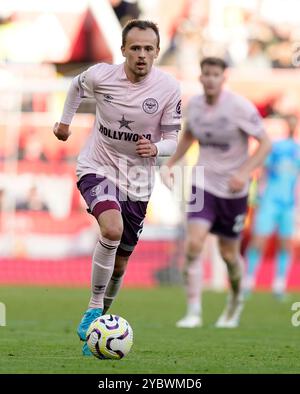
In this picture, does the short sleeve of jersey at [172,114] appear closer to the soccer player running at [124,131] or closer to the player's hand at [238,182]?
the soccer player running at [124,131]

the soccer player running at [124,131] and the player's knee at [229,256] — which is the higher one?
the soccer player running at [124,131]

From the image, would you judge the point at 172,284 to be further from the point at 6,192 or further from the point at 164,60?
the point at 164,60

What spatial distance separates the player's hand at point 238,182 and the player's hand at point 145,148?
2.86m

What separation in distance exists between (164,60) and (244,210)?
504 inches

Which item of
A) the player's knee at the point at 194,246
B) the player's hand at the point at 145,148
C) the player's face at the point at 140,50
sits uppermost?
the player's face at the point at 140,50

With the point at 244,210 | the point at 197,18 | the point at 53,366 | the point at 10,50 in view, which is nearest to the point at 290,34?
the point at 197,18

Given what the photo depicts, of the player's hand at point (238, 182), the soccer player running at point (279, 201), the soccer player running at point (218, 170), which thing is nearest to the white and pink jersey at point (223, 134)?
the soccer player running at point (218, 170)

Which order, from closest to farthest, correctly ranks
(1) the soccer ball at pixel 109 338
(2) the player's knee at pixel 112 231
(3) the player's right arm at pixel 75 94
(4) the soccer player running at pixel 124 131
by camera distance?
(1) the soccer ball at pixel 109 338, (2) the player's knee at pixel 112 231, (4) the soccer player running at pixel 124 131, (3) the player's right arm at pixel 75 94

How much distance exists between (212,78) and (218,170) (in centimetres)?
85

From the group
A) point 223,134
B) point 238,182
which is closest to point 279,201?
point 223,134

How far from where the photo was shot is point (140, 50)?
7.73 meters

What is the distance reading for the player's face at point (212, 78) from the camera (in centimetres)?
1073

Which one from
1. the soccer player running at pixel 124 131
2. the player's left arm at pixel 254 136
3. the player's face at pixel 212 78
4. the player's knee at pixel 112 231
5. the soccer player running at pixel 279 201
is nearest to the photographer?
the player's knee at pixel 112 231

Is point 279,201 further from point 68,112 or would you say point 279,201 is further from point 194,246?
point 68,112
